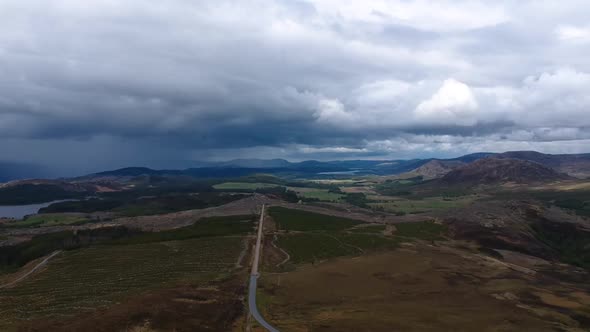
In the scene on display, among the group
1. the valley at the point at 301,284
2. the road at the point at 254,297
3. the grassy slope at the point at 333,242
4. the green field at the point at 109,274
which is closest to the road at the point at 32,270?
the valley at the point at 301,284

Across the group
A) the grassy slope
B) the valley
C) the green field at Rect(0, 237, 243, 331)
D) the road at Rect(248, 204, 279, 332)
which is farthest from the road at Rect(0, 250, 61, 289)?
the grassy slope

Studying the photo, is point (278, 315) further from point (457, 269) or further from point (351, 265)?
point (457, 269)

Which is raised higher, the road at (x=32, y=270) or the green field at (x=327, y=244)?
the road at (x=32, y=270)

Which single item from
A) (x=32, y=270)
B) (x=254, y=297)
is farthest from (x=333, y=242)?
(x=32, y=270)

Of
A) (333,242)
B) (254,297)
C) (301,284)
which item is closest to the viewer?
(254,297)

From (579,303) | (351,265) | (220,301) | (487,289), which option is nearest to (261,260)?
(351,265)

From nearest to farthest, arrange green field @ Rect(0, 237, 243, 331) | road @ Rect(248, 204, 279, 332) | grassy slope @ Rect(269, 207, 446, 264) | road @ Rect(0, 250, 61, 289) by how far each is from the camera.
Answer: road @ Rect(248, 204, 279, 332)
green field @ Rect(0, 237, 243, 331)
road @ Rect(0, 250, 61, 289)
grassy slope @ Rect(269, 207, 446, 264)

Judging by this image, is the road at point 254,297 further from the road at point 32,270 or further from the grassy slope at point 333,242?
the road at point 32,270

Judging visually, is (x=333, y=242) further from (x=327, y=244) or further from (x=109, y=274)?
(x=109, y=274)

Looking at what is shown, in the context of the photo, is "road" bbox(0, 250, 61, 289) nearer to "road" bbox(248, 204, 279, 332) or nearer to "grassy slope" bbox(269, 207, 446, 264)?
"road" bbox(248, 204, 279, 332)
